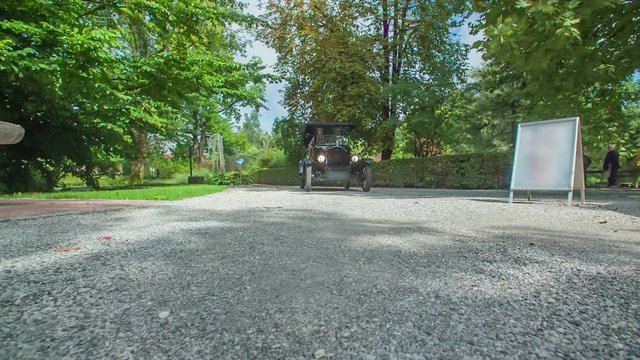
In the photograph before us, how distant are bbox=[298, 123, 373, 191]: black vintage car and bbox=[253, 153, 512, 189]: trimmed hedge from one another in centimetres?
462

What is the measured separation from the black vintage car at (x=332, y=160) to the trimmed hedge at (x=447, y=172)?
462 centimetres

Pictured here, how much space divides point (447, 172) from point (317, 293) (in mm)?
14927

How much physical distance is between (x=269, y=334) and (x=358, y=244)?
A: 1.90 meters

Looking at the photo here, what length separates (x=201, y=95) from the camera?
13.2 m

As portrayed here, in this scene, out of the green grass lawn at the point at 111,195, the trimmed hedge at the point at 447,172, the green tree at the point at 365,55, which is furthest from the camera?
the green tree at the point at 365,55

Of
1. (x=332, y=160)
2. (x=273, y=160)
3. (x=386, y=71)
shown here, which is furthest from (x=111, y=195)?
(x=273, y=160)

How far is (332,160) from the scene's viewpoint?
12828mm

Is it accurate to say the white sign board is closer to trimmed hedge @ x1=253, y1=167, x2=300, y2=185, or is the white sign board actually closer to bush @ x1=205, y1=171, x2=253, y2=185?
trimmed hedge @ x1=253, y1=167, x2=300, y2=185

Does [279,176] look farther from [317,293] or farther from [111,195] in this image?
[317,293]

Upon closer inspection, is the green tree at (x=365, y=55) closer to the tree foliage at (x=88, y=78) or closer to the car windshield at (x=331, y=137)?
the car windshield at (x=331, y=137)

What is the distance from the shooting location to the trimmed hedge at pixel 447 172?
48.6 ft

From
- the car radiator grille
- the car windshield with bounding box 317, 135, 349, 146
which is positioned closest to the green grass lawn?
the car radiator grille

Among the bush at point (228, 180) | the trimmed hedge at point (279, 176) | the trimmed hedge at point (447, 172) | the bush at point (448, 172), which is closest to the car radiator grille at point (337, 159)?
the trimmed hedge at point (447, 172)

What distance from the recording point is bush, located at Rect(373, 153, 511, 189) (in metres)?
14.8
